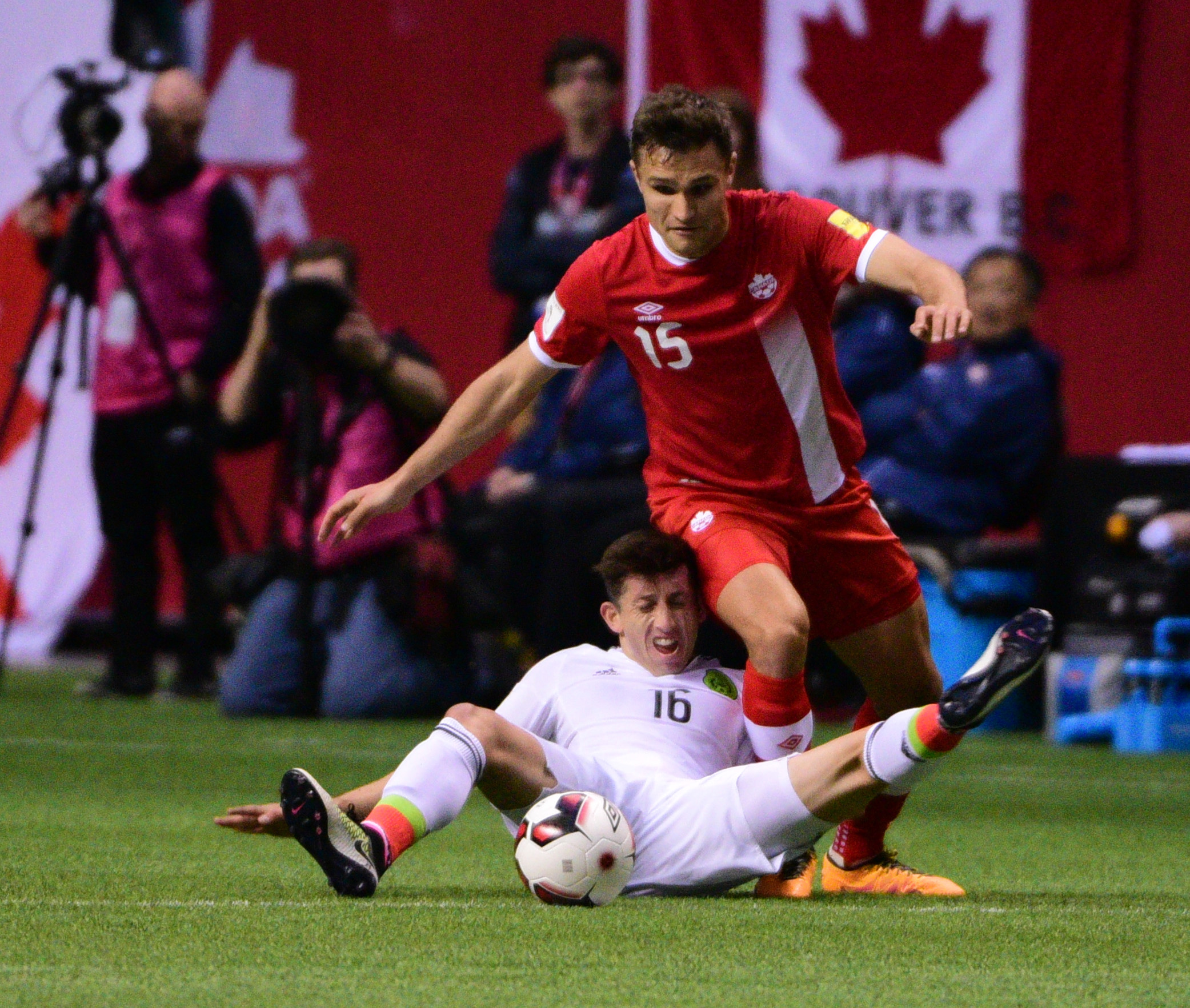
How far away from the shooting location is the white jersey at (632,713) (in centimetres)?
453

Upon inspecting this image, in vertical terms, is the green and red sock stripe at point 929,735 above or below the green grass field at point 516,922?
above

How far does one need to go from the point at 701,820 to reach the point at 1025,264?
15.2ft

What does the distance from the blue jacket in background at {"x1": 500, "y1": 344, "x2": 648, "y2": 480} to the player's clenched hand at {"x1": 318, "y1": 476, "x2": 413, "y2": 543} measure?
12.6 ft

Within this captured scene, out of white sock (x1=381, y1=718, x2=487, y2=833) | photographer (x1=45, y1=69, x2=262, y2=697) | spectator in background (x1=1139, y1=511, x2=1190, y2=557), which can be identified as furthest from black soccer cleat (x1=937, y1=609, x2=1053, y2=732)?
photographer (x1=45, y1=69, x2=262, y2=697)

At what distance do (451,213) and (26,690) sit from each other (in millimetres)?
3256

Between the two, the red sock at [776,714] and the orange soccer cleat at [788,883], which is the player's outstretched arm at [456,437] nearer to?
the red sock at [776,714]

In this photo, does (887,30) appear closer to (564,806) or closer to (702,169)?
(702,169)

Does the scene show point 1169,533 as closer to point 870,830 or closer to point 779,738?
point 870,830

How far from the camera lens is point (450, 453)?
15.3ft

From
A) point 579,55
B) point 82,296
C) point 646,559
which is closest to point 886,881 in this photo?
point 646,559

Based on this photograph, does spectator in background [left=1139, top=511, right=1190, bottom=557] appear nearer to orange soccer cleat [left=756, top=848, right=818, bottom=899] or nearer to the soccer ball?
orange soccer cleat [left=756, top=848, right=818, bottom=899]

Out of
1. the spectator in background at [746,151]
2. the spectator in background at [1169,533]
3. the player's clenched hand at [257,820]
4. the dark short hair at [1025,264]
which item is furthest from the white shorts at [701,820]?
the dark short hair at [1025,264]

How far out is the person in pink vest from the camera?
906cm

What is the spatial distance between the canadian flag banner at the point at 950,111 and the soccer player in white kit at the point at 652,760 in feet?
19.8
